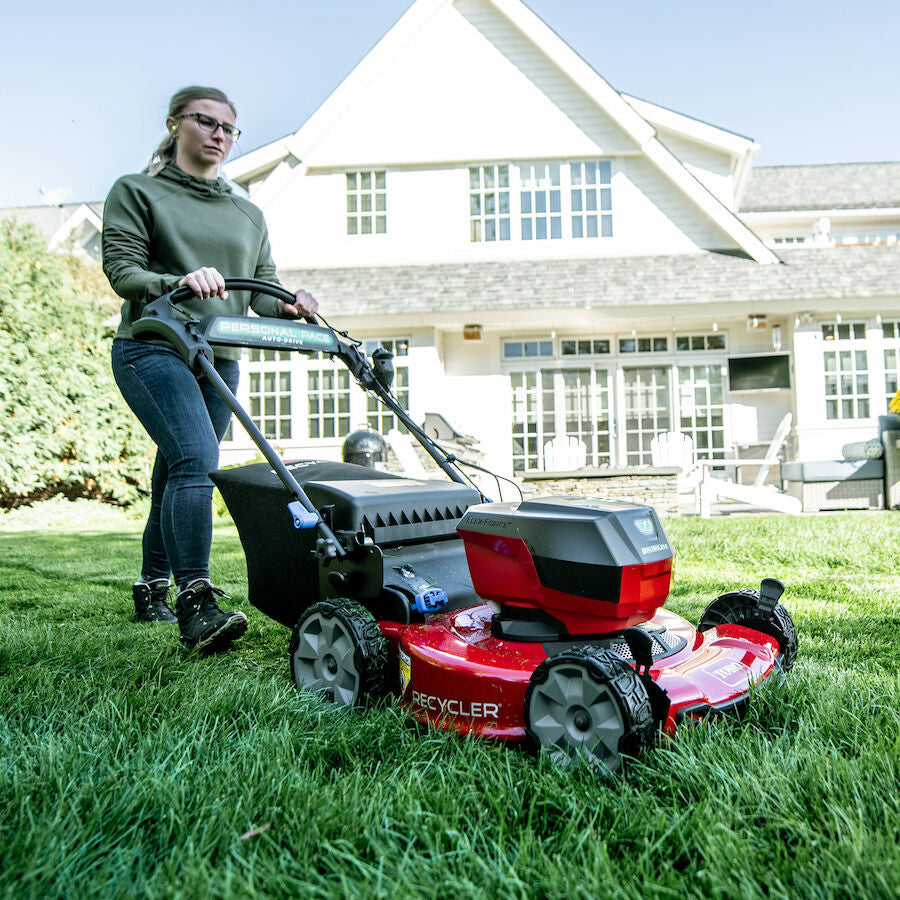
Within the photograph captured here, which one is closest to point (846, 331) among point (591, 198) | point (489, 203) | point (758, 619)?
point (591, 198)

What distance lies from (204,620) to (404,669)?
0.78 meters

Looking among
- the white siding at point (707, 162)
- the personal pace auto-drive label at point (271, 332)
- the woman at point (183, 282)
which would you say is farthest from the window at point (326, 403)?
the personal pace auto-drive label at point (271, 332)

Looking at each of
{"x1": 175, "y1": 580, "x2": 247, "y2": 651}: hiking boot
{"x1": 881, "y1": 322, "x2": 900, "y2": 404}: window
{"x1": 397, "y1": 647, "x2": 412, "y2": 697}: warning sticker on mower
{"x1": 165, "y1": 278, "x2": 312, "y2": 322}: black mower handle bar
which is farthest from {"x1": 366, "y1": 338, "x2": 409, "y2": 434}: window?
{"x1": 397, "y1": 647, "x2": 412, "y2": 697}: warning sticker on mower

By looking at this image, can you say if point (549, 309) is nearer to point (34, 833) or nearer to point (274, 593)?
point (274, 593)

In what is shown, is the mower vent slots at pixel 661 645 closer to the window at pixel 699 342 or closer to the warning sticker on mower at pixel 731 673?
the warning sticker on mower at pixel 731 673

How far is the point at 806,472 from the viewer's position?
953cm

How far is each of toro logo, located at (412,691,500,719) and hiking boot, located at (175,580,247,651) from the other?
777 mm

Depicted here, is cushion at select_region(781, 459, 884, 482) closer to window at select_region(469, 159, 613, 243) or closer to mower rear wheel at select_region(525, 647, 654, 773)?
window at select_region(469, 159, 613, 243)

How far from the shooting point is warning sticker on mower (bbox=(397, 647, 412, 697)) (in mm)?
2004

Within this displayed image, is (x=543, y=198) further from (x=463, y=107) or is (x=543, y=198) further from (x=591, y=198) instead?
(x=463, y=107)

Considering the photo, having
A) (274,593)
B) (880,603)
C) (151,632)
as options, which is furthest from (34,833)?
(880,603)

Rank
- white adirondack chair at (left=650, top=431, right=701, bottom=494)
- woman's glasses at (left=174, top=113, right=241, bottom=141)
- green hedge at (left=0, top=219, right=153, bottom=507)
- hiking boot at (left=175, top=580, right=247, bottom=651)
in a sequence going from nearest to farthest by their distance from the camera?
hiking boot at (left=175, top=580, right=247, bottom=651) < woman's glasses at (left=174, top=113, right=241, bottom=141) < green hedge at (left=0, top=219, right=153, bottom=507) < white adirondack chair at (left=650, top=431, right=701, bottom=494)

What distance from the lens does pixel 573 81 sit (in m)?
12.4

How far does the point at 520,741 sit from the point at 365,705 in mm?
422
